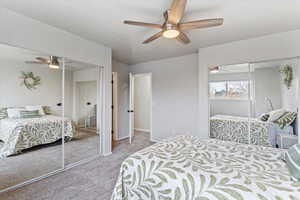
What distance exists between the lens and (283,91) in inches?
105

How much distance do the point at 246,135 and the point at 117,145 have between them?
10.4 ft

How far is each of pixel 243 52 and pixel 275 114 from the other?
134 centimetres

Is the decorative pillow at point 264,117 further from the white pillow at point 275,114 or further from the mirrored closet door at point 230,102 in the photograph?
the mirrored closet door at point 230,102

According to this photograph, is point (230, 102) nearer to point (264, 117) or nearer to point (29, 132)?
point (264, 117)

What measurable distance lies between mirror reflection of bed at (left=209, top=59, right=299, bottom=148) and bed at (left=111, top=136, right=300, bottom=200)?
1268mm

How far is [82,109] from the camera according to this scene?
310 cm

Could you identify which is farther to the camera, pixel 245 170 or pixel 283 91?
pixel 283 91

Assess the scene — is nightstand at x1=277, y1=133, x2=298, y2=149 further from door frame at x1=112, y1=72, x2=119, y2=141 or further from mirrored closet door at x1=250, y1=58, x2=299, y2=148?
door frame at x1=112, y1=72, x2=119, y2=141

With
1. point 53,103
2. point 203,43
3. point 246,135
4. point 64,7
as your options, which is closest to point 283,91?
point 246,135

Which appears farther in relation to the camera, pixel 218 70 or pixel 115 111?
pixel 115 111

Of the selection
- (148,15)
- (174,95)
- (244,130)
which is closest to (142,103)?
(174,95)

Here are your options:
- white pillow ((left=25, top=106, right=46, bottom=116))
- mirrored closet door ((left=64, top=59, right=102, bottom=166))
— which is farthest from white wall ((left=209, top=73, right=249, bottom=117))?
white pillow ((left=25, top=106, right=46, bottom=116))

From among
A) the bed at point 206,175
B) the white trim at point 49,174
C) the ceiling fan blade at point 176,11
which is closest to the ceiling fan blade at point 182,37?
the ceiling fan blade at point 176,11

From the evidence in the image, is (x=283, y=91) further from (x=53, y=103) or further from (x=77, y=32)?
(x=53, y=103)
